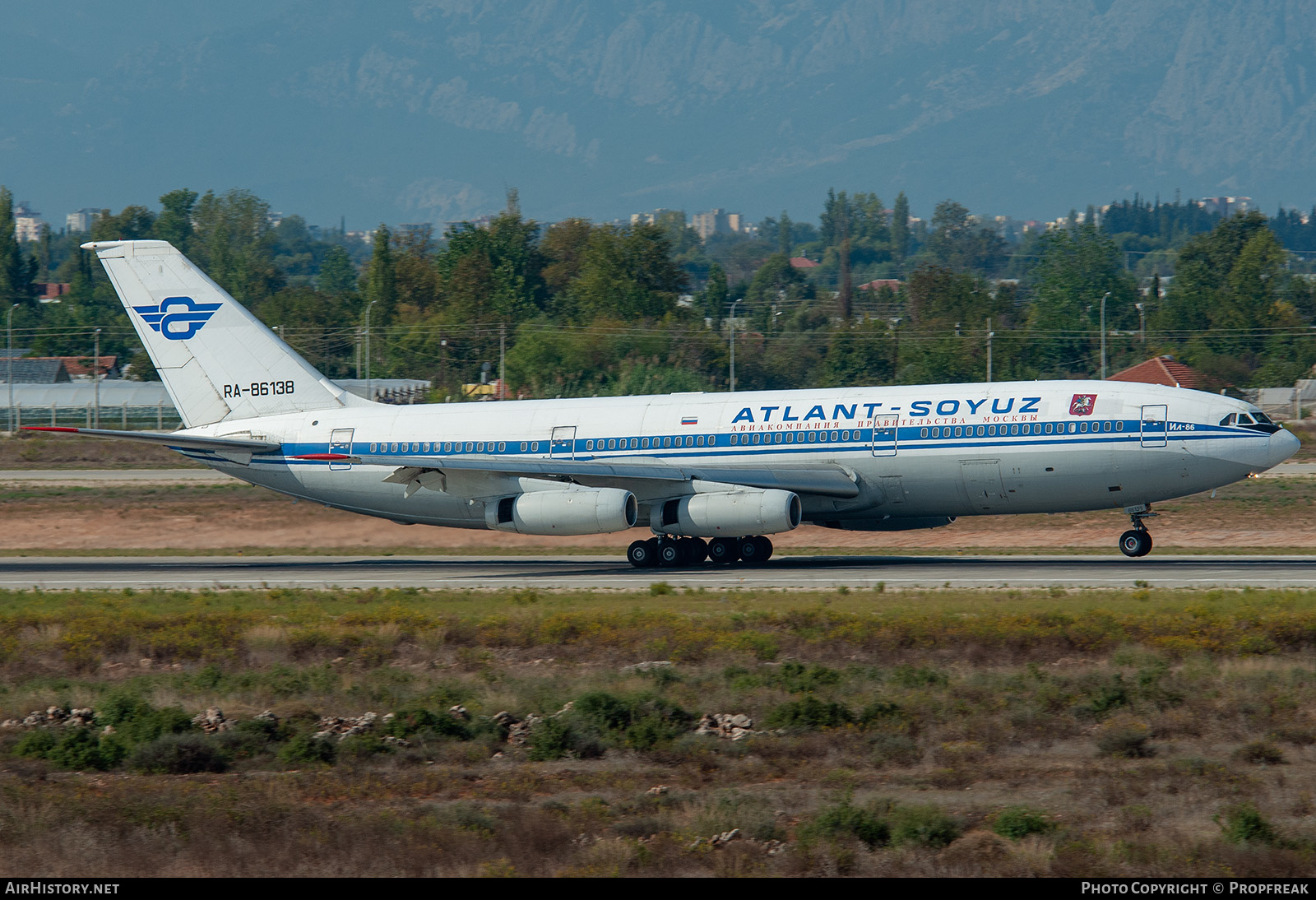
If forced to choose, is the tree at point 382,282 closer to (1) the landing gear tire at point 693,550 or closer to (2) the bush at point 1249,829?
(1) the landing gear tire at point 693,550

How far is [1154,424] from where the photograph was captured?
3325 cm

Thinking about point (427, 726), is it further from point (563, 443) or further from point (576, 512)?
point (563, 443)

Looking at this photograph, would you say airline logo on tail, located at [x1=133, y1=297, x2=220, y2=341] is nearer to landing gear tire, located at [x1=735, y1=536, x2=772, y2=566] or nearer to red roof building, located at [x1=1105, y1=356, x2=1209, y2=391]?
landing gear tire, located at [x1=735, y1=536, x2=772, y2=566]

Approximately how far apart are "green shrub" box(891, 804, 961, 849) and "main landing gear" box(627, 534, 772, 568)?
23741mm

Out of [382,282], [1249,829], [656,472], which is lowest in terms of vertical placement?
[1249,829]

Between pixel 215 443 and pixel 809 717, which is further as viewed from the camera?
pixel 215 443

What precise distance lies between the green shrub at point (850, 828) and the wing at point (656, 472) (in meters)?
21.5

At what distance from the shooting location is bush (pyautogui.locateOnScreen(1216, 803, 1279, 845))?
12.4 meters

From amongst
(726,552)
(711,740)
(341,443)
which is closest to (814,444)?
(726,552)

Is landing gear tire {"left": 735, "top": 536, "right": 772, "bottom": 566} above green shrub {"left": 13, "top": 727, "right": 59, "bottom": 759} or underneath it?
above

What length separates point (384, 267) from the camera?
156 m

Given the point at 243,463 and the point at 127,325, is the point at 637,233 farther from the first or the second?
the point at 243,463

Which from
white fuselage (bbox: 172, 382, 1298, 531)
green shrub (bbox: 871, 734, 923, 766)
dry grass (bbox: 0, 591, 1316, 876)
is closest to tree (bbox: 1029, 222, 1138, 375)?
white fuselage (bbox: 172, 382, 1298, 531)

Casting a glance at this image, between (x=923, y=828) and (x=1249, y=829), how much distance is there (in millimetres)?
2909
